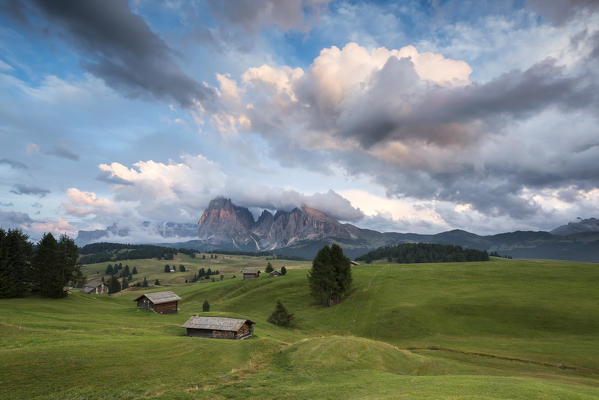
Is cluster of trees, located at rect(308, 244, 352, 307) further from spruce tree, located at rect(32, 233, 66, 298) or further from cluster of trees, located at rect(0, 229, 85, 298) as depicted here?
spruce tree, located at rect(32, 233, 66, 298)

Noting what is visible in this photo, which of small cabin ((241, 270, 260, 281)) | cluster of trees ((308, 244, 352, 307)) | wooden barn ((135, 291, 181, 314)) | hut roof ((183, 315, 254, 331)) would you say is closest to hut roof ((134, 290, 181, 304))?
wooden barn ((135, 291, 181, 314))

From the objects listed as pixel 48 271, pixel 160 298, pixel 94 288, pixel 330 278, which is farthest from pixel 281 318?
pixel 94 288

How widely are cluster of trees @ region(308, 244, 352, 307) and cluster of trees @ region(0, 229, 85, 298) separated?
6390cm

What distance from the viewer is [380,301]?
77750mm

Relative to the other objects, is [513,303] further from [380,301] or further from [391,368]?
[391,368]

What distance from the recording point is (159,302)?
71.9m

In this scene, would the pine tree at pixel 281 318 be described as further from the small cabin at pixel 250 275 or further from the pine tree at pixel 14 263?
the small cabin at pixel 250 275

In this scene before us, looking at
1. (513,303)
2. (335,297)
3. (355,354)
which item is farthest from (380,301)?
(355,354)

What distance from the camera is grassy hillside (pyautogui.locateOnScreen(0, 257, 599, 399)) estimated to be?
2375 cm

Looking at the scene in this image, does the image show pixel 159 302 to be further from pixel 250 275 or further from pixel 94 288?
pixel 94 288

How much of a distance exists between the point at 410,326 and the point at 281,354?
36450mm

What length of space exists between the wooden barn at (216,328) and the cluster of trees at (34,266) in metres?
40.3

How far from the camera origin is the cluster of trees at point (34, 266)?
6178cm

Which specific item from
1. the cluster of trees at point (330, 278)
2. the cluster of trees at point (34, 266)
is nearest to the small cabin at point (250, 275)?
the cluster of trees at point (330, 278)
